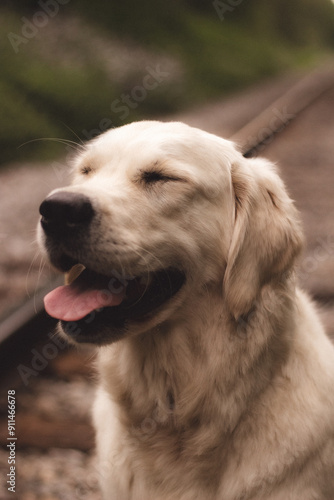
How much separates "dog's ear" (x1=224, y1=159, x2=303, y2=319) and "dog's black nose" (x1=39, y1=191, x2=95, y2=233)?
0.70 metres

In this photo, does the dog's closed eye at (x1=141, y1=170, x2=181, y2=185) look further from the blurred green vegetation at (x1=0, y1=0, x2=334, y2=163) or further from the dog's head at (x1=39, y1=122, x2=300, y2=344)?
the blurred green vegetation at (x1=0, y1=0, x2=334, y2=163)

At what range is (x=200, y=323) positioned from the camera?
263 centimetres

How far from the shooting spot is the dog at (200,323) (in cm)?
247

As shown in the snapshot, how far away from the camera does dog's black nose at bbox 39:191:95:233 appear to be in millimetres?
2246

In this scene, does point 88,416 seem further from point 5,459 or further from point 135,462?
point 135,462

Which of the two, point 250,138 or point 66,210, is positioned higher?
point 66,210
